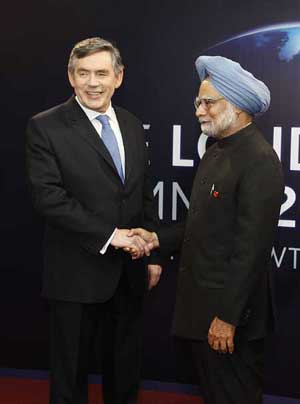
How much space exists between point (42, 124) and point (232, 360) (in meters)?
1.17

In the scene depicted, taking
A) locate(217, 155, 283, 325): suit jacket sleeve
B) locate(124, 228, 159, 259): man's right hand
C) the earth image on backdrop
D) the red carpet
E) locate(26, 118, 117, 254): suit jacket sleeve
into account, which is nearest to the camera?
locate(217, 155, 283, 325): suit jacket sleeve

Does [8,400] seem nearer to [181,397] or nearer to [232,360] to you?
[181,397]

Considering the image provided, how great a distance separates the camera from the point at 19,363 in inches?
Answer: 169

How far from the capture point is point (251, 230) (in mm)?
2656

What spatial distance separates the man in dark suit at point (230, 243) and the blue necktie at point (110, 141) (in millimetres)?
399

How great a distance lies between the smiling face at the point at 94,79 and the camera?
312cm

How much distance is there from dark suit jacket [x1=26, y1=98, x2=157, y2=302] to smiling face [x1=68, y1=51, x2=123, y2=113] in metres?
0.07

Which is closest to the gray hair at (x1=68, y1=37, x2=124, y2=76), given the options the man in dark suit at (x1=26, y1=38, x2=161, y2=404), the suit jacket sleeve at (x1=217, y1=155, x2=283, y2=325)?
the man in dark suit at (x1=26, y1=38, x2=161, y2=404)

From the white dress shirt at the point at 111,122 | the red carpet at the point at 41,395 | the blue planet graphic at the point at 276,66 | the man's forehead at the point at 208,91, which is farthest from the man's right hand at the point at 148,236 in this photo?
the red carpet at the point at 41,395

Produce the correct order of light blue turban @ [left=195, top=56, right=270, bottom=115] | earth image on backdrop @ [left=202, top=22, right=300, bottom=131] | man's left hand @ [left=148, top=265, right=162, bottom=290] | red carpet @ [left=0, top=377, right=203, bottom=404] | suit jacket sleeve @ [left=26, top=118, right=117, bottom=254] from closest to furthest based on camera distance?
light blue turban @ [left=195, top=56, right=270, bottom=115]
suit jacket sleeve @ [left=26, top=118, right=117, bottom=254]
man's left hand @ [left=148, top=265, right=162, bottom=290]
earth image on backdrop @ [left=202, top=22, right=300, bottom=131]
red carpet @ [left=0, top=377, right=203, bottom=404]

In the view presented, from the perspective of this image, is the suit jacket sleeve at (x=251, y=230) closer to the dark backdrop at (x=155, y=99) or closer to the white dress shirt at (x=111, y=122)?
the white dress shirt at (x=111, y=122)

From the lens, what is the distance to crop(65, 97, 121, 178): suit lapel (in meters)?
3.13

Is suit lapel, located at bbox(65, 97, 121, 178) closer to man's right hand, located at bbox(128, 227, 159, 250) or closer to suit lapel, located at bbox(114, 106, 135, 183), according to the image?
suit lapel, located at bbox(114, 106, 135, 183)

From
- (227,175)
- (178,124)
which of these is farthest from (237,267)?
(178,124)
